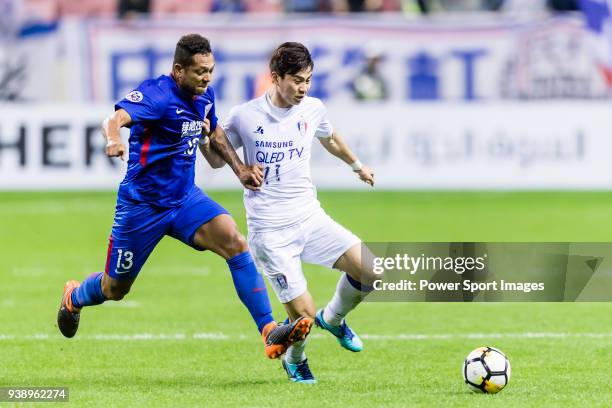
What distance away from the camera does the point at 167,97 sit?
27.2 ft

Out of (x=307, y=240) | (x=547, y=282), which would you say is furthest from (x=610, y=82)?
(x=307, y=240)

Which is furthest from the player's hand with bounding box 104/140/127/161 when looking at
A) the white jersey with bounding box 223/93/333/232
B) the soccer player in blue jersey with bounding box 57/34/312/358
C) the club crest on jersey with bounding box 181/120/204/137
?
the white jersey with bounding box 223/93/333/232

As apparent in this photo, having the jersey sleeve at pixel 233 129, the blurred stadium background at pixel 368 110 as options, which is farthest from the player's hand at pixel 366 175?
the blurred stadium background at pixel 368 110

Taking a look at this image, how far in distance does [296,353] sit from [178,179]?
130 centimetres

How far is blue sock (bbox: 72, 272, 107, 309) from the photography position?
888cm

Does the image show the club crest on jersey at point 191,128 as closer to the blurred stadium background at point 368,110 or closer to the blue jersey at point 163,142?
the blue jersey at point 163,142

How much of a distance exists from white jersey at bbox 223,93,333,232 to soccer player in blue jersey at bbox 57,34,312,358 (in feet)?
0.54

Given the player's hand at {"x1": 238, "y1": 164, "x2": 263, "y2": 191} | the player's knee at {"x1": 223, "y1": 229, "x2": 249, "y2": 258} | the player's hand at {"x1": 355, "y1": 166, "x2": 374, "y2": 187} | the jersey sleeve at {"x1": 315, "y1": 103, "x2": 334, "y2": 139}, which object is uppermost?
the jersey sleeve at {"x1": 315, "y1": 103, "x2": 334, "y2": 139}

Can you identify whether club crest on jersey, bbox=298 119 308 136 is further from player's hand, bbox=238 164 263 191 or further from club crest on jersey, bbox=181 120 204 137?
club crest on jersey, bbox=181 120 204 137

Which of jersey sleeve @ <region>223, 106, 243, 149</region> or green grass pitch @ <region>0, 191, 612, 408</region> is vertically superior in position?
jersey sleeve @ <region>223, 106, 243, 149</region>

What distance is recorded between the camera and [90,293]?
29.2 feet

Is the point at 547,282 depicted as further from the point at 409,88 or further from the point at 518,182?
the point at 409,88

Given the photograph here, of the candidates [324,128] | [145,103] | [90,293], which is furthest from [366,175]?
[90,293]

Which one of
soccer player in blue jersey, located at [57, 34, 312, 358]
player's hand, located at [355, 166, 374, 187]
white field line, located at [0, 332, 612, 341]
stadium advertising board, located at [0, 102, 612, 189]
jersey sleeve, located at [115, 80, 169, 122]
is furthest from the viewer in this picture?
stadium advertising board, located at [0, 102, 612, 189]
